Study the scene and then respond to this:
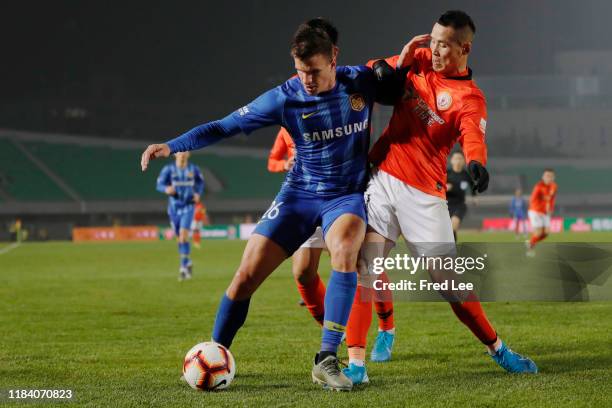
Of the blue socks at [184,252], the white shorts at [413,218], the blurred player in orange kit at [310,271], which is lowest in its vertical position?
the blue socks at [184,252]

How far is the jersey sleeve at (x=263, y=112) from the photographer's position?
5.25 metres

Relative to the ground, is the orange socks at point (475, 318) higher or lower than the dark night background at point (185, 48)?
lower

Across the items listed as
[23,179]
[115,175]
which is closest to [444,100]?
[23,179]

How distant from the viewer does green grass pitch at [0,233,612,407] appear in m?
4.84

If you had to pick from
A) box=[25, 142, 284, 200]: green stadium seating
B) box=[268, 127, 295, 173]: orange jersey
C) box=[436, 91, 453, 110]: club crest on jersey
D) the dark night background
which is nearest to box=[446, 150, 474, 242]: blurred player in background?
box=[268, 127, 295, 173]: orange jersey

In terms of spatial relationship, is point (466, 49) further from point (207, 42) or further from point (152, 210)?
point (207, 42)

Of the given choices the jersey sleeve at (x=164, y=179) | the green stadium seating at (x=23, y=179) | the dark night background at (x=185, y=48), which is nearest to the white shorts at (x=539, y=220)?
the jersey sleeve at (x=164, y=179)

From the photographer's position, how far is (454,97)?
17.8 ft

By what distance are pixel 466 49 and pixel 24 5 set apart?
166 ft

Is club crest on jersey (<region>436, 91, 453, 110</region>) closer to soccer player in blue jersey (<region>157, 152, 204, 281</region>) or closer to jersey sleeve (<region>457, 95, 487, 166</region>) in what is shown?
jersey sleeve (<region>457, 95, 487, 166</region>)

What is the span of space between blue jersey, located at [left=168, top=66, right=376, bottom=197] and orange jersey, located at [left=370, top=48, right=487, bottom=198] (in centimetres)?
28

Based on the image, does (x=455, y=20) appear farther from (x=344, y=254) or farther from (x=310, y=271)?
(x=310, y=271)

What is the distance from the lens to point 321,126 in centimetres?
522

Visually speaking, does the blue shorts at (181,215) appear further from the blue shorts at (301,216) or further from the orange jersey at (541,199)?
the blue shorts at (301,216)
